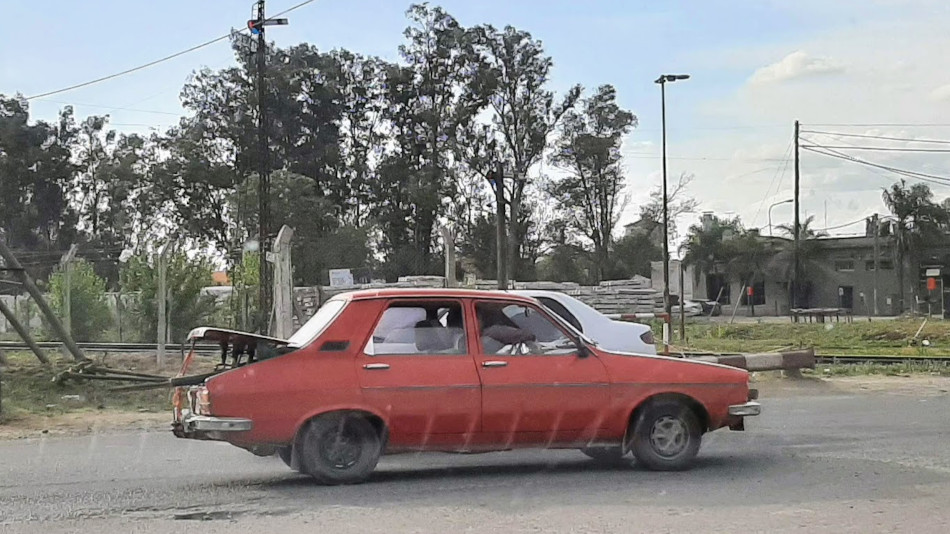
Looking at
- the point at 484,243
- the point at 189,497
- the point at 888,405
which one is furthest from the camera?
the point at 484,243

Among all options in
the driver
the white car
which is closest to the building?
the white car

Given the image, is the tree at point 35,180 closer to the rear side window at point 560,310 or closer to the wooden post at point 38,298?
the wooden post at point 38,298

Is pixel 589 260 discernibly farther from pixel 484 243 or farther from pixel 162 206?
pixel 162 206

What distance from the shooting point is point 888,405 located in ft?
48.1

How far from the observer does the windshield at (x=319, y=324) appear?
8.56 m

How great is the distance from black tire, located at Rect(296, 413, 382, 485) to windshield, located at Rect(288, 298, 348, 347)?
2.18 feet

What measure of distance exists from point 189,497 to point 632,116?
179 feet

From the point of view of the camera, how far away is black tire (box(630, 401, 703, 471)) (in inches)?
353

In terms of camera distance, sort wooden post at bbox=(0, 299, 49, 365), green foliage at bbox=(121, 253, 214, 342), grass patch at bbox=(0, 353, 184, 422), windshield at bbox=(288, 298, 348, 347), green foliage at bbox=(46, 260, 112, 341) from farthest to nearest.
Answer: green foliage at bbox=(46, 260, 112, 341) → green foliage at bbox=(121, 253, 214, 342) → wooden post at bbox=(0, 299, 49, 365) → grass patch at bbox=(0, 353, 184, 422) → windshield at bbox=(288, 298, 348, 347)

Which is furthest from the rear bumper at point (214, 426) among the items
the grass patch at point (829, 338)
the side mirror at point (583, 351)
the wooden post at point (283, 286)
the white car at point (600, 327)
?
the grass patch at point (829, 338)

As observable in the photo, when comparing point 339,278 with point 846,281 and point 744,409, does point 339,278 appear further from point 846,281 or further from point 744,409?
point 846,281

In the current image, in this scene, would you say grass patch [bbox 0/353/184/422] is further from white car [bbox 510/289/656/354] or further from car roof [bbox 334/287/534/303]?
car roof [bbox 334/287/534/303]

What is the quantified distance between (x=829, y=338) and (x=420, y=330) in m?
26.9

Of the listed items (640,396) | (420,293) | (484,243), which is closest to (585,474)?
(640,396)
